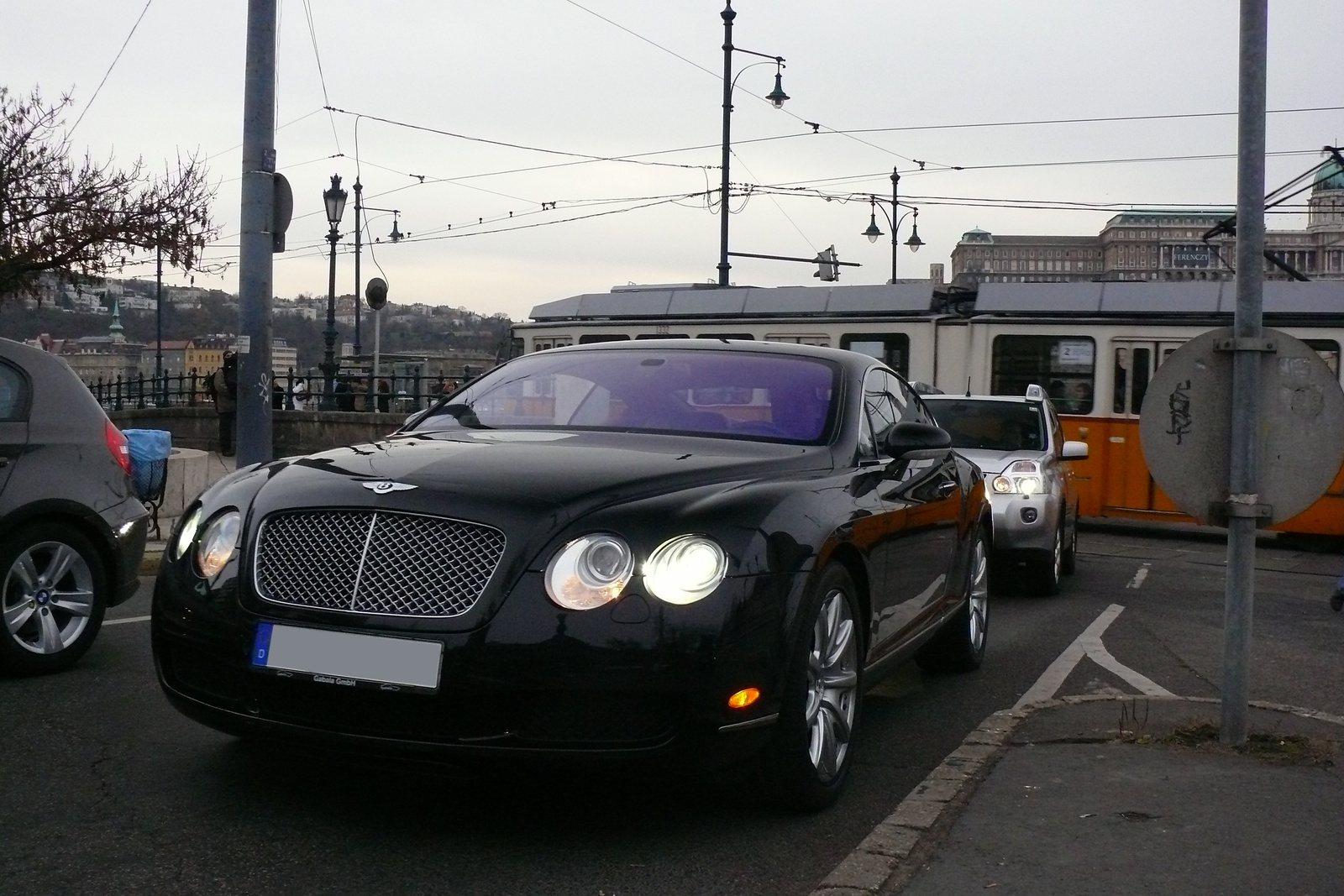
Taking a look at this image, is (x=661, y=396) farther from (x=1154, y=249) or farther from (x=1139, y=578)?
(x=1154, y=249)

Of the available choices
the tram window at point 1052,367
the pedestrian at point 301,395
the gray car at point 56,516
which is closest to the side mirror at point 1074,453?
the tram window at point 1052,367

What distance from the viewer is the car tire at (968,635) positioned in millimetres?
7098

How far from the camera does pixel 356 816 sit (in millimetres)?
4316

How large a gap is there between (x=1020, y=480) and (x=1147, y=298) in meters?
8.54

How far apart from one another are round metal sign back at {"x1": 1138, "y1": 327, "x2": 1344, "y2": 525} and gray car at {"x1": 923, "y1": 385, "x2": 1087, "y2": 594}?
4.30m

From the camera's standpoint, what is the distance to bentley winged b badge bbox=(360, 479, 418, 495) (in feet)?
13.5

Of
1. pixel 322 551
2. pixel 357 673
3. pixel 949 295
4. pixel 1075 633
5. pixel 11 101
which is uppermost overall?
pixel 11 101

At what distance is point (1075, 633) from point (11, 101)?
13.1m

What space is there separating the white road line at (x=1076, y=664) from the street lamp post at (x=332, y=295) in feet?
64.9

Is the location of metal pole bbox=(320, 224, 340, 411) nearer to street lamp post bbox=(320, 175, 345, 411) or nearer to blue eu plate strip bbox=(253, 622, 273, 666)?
street lamp post bbox=(320, 175, 345, 411)

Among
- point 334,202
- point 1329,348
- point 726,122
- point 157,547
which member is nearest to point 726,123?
point 726,122

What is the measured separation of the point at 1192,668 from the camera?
25.3 feet

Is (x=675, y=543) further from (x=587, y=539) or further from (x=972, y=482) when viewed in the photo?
(x=972, y=482)

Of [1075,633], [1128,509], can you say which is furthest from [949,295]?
[1075,633]
